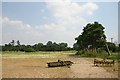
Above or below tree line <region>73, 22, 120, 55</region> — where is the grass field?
below

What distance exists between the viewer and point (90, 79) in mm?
19172

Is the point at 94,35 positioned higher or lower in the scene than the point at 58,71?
higher

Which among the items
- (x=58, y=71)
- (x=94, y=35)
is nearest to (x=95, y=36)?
(x=94, y=35)

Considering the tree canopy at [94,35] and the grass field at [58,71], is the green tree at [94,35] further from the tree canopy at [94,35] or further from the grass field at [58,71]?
the grass field at [58,71]

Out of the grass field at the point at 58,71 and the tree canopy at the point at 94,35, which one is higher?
the tree canopy at the point at 94,35

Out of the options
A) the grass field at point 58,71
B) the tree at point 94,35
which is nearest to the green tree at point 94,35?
the tree at point 94,35

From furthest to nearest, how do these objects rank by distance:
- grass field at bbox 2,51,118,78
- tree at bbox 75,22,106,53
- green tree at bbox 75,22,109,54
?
tree at bbox 75,22,106,53 < green tree at bbox 75,22,109,54 < grass field at bbox 2,51,118,78

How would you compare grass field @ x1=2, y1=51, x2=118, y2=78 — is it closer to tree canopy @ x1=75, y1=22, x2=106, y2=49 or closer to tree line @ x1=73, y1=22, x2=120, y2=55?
tree line @ x1=73, y1=22, x2=120, y2=55

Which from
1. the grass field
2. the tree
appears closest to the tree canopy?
the tree

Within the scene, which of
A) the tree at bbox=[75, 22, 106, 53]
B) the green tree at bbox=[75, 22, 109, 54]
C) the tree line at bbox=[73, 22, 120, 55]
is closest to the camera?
the tree line at bbox=[73, 22, 120, 55]

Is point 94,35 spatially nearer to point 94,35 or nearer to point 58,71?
point 94,35

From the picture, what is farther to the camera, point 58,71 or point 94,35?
point 94,35

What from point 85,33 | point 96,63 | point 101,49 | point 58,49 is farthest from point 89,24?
point 58,49

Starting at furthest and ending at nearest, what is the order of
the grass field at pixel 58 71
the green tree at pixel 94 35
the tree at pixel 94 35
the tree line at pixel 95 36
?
1. the tree at pixel 94 35
2. the green tree at pixel 94 35
3. the tree line at pixel 95 36
4. the grass field at pixel 58 71
